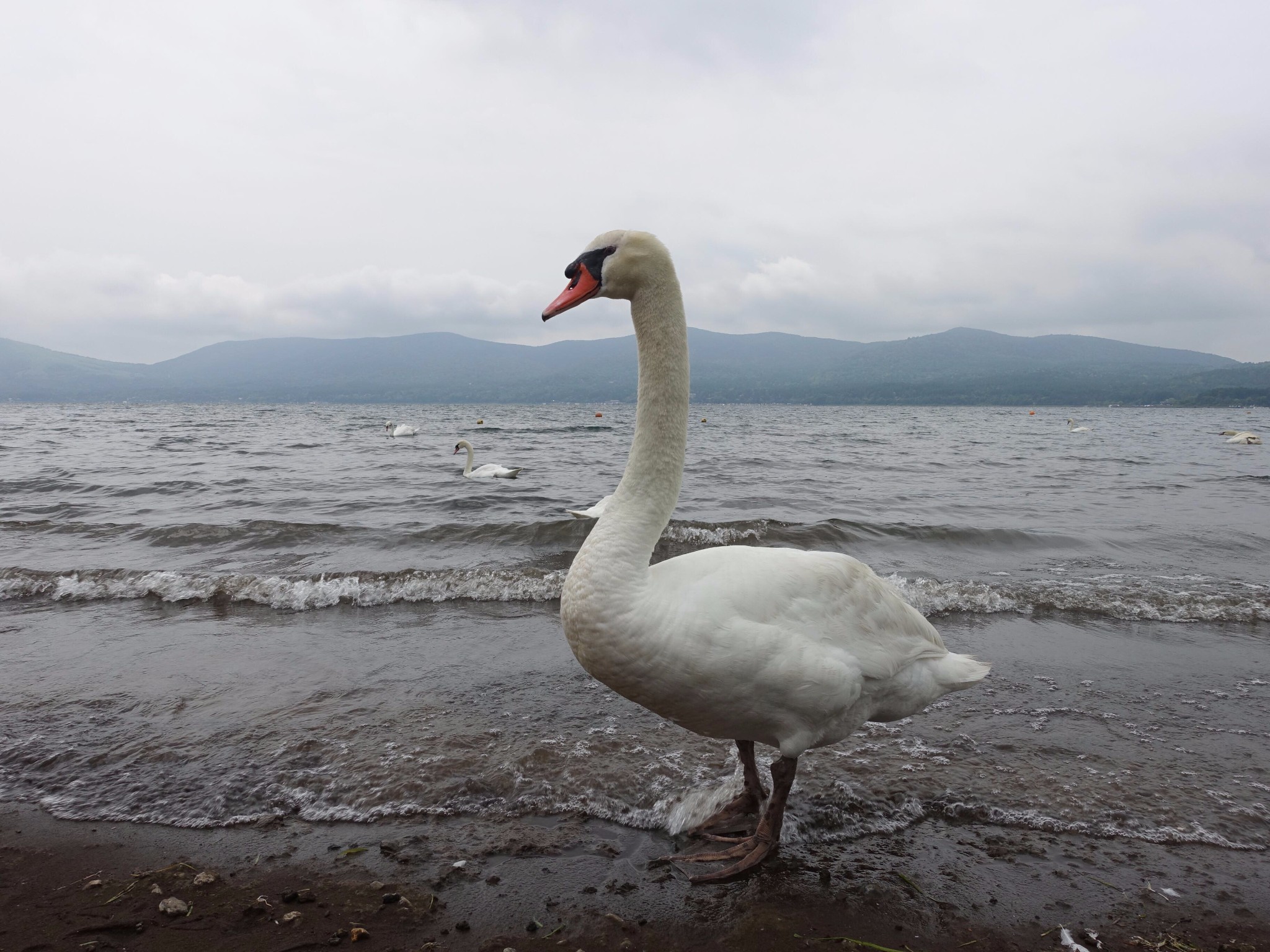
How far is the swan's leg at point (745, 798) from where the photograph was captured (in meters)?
3.87

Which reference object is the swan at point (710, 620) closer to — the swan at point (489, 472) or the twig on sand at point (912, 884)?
the twig on sand at point (912, 884)

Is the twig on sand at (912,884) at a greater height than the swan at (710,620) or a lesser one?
lesser

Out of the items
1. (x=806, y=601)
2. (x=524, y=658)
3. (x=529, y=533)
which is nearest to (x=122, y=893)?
(x=806, y=601)

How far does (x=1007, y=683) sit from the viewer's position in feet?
18.7

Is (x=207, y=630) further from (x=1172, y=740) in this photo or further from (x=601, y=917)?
(x=1172, y=740)

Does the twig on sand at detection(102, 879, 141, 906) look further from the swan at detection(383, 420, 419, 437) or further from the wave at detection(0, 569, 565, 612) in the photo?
the swan at detection(383, 420, 419, 437)

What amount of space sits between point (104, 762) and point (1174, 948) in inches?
203

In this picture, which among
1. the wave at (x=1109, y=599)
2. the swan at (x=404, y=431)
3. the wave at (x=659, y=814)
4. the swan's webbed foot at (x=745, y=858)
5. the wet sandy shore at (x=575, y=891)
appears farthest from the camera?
the swan at (x=404, y=431)

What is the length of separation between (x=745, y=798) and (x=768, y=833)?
1.54 ft

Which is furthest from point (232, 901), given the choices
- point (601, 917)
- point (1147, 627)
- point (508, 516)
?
point (508, 516)

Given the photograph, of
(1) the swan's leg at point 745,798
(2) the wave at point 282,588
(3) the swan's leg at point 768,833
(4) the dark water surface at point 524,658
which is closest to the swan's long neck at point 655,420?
(3) the swan's leg at point 768,833

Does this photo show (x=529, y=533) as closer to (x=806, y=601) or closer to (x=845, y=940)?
(x=806, y=601)

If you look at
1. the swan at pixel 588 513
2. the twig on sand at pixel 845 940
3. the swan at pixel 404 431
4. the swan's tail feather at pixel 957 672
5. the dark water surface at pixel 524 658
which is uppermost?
the swan at pixel 404 431

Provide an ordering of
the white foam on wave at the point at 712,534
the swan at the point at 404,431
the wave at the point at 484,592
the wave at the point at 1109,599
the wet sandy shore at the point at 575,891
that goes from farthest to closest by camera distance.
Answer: the swan at the point at 404,431 < the white foam on wave at the point at 712,534 < the wave at the point at 484,592 < the wave at the point at 1109,599 < the wet sandy shore at the point at 575,891
